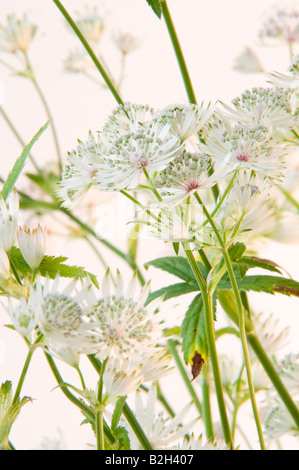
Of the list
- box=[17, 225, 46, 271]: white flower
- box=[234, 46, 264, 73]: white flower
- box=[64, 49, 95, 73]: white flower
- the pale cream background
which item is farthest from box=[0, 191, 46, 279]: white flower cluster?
the pale cream background

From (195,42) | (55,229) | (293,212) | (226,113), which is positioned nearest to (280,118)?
(226,113)

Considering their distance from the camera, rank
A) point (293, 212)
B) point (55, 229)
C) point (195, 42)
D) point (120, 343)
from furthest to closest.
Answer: point (195, 42)
point (55, 229)
point (293, 212)
point (120, 343)

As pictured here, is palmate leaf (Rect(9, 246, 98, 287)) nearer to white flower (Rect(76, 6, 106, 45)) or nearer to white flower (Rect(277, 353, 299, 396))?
white flower (Rect(277, 353, 299, 396))

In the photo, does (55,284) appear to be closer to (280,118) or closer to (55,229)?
(280,118)

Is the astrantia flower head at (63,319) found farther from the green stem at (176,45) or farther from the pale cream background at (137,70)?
the pale cream background at (137,70)

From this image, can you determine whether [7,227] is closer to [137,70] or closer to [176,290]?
[176,290]

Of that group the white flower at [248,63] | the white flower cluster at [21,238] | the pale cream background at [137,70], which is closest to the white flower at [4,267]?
the white flower cluster at [21,238]
